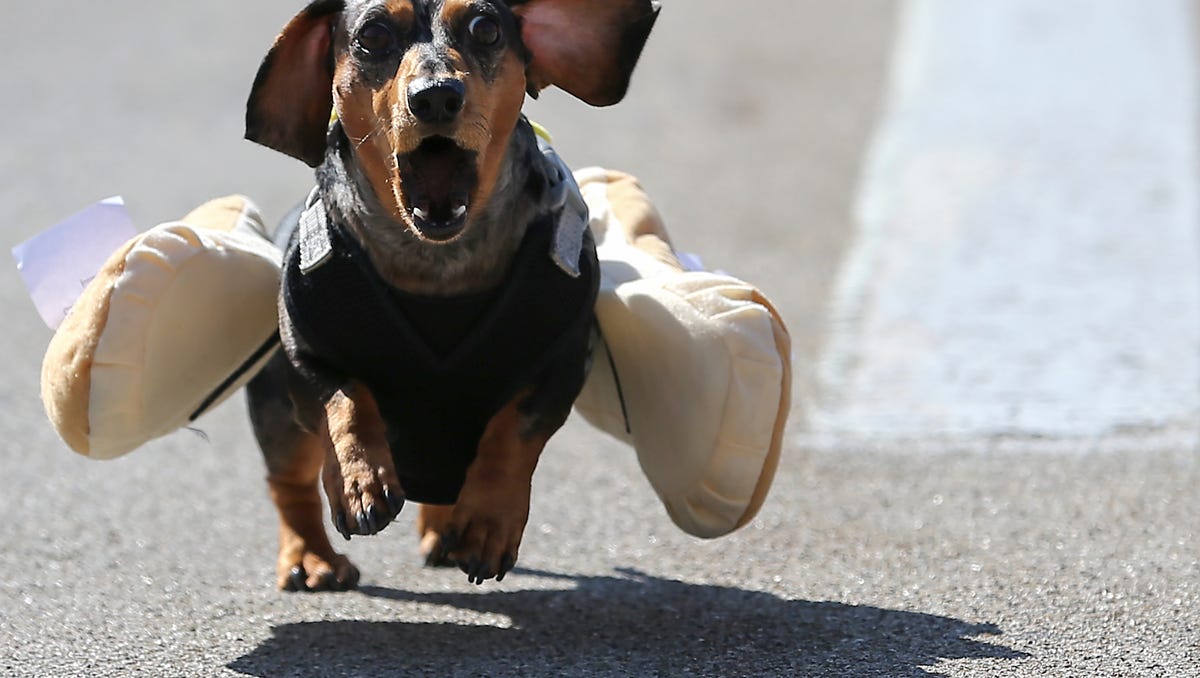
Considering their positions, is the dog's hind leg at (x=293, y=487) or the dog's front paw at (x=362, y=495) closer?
the dog's front paw at (x=362, y=495)

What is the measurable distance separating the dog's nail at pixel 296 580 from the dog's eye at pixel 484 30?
1361 millimetres

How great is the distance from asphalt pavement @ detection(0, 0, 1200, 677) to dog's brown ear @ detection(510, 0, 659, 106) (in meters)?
1.13

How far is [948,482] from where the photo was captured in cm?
529

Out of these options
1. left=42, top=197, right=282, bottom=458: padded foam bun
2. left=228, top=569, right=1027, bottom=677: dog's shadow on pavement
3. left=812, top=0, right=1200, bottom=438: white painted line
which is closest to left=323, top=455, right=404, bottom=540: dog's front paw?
left=228, top=569, right=1027, bottom=677: dog's shadow on pavement

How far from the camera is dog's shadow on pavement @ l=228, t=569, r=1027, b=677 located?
3611 mm

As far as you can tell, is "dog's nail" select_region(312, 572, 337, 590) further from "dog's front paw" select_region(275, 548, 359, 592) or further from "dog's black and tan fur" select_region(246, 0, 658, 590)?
"dog's black and tan fur" select_region(246, 0, 658, 590)

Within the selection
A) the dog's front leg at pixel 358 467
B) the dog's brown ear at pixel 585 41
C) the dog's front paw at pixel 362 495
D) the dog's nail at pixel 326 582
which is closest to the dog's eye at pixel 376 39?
the dog's brown ear at pixel 585 41

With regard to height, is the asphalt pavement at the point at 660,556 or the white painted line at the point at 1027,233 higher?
the asphalt pavement at the point at 660,556

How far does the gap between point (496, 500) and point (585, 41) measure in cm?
93

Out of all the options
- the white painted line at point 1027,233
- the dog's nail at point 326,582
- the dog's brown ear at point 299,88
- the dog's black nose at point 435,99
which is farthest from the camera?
the white painted line at point 1027,233

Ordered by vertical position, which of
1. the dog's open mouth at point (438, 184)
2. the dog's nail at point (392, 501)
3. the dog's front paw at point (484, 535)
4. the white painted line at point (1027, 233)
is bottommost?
the white painted line at point (1027, 233)

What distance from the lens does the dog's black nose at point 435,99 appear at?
10.8 ft

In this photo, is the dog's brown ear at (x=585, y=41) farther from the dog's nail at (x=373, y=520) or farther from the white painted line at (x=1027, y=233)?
the white painted line at (x=1027, y=233)

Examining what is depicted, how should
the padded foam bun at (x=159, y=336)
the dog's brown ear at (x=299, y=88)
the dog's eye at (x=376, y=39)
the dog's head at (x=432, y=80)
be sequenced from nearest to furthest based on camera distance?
the dog's head at (x=432, y=80) < the dog's eye at (x=376, y=39) < the dog's brown ear at (x=299, y=88) < the padded foam bun at (x=159, y=336)
